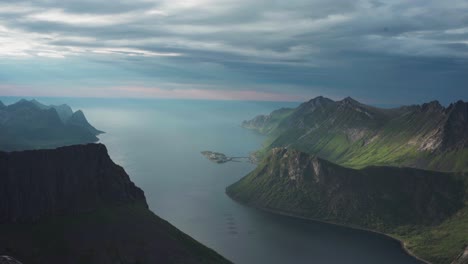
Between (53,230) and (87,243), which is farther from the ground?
(53,230)

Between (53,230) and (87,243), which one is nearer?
(87,243)

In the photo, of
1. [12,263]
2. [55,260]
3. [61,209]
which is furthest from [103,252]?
[12,263]

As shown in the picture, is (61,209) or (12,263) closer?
(12,263)

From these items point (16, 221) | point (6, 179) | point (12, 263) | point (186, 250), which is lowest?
point (186, 250)

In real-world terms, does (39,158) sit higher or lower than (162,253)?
higher

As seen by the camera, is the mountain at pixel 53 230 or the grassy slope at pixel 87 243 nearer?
the grassy slope at pixel 87 243

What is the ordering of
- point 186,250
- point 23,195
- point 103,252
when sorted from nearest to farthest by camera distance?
point 103,252, point 23,195, point 186,250

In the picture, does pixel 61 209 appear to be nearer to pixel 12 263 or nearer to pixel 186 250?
pixel 186 250

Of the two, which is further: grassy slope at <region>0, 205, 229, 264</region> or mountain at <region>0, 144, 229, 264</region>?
mountain at <region>0, 144, 229, 264</region>
